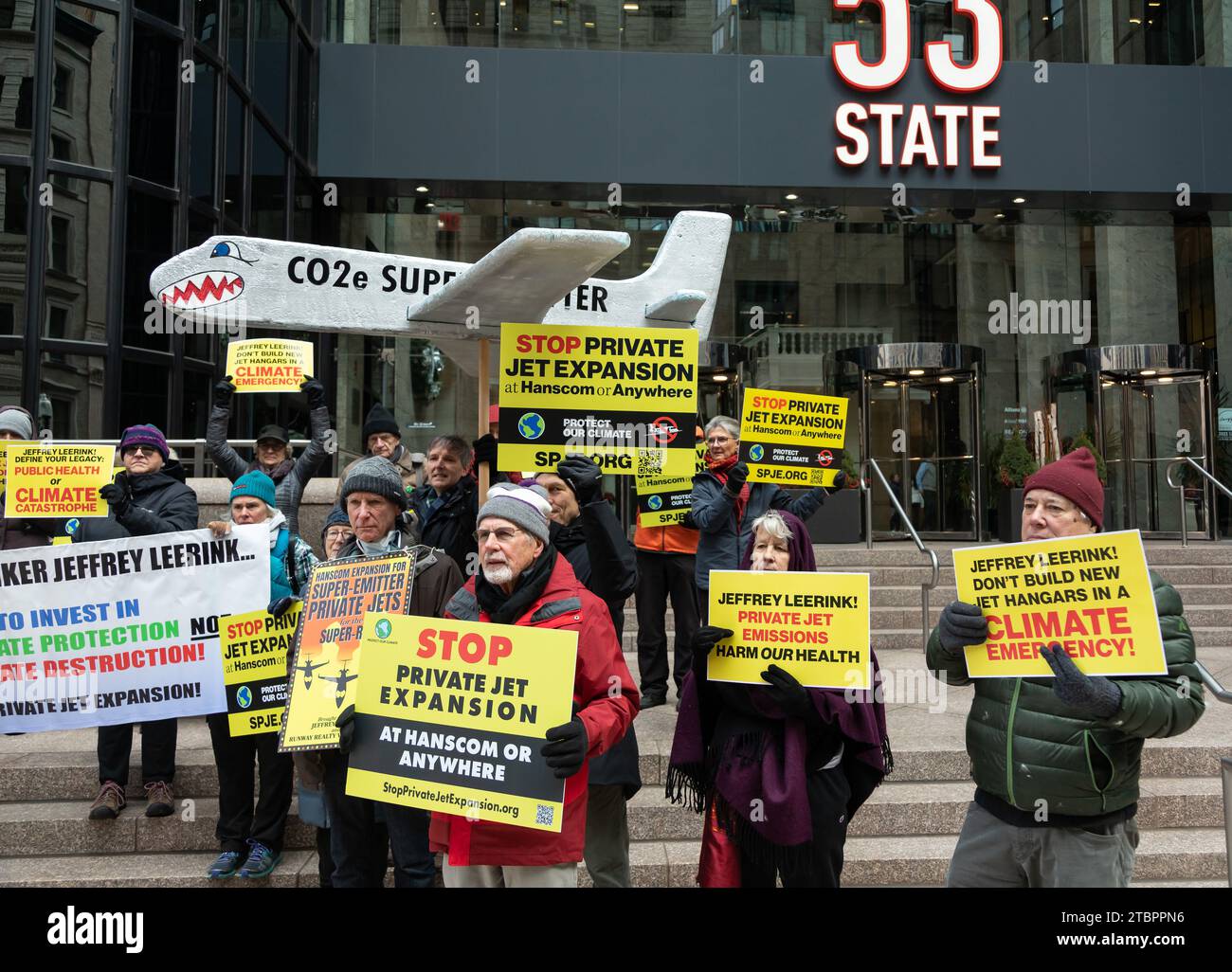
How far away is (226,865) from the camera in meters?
4.73

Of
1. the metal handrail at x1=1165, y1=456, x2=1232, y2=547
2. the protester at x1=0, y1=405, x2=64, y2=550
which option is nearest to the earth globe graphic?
the protester at x1=0, y1=405, x2=64, y2=550

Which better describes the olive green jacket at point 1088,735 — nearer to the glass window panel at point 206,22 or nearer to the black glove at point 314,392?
the black glove at point 314,392

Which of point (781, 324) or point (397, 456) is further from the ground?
point (781, 324)

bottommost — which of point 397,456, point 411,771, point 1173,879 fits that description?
point 1173,879

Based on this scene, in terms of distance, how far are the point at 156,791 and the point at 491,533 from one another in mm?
3134

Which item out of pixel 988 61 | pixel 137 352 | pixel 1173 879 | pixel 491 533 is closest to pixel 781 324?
pixel 988 61

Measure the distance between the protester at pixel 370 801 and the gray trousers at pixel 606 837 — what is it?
23.9 inches

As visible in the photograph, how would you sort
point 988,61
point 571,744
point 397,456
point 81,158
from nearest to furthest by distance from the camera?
point 571,744, point 397,456, point 81,158, point 988,61

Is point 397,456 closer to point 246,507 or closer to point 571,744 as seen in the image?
point 246,507

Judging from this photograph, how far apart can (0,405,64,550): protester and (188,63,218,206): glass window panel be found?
5386 millimetres

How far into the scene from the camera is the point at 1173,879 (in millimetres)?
5086

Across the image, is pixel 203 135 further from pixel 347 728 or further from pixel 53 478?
pixel 347 728

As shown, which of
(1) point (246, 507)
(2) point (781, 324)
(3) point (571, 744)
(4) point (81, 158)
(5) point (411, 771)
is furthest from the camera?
(2) point (781, 324)

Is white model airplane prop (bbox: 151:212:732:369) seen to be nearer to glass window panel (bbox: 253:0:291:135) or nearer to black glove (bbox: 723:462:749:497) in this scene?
black glove (bbox: 723:462:749:497)
